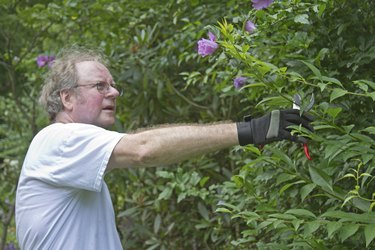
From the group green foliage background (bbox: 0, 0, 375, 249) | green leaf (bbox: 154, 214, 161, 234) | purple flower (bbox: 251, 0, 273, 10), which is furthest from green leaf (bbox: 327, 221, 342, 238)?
green leaf (bbox: 154, 214, 161, 234)

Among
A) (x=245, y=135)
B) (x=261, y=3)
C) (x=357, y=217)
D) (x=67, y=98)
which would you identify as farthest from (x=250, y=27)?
(x=357, y=217)

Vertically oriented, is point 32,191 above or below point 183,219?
above

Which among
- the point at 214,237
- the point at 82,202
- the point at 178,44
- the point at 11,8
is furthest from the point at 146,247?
the point at 82,202

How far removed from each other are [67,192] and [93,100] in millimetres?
377

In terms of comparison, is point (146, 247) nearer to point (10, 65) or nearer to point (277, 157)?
point (10, 65)

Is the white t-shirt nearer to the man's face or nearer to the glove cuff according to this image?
the man's face

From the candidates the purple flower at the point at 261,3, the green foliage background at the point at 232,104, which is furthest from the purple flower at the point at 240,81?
the purple flower at the point at 261,3

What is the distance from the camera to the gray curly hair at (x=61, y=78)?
2852mm

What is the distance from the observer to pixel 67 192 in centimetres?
260

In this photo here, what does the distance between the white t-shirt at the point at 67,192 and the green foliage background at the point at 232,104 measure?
1.51ft

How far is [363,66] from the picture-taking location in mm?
2855

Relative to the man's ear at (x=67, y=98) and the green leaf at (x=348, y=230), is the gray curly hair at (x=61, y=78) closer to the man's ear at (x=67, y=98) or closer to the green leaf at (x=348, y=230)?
the man's ear at (x=67, y=98)

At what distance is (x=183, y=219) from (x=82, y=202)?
7.83 feet

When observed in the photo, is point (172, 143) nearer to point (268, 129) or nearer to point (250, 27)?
point (268, 129)
